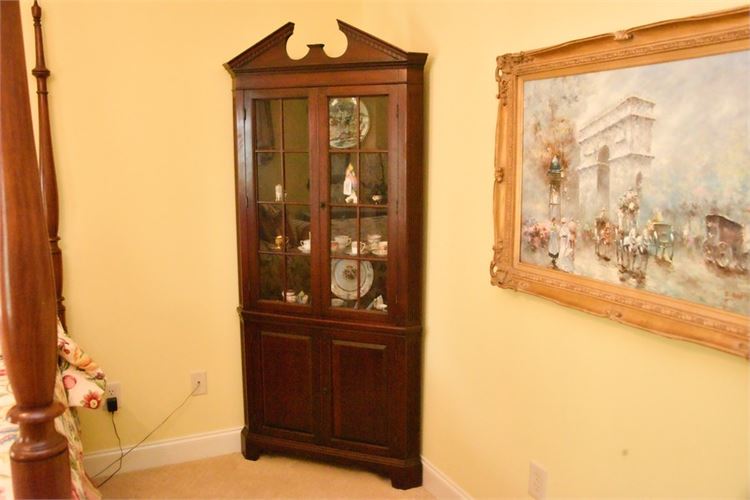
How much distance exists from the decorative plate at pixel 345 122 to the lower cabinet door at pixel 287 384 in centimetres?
87

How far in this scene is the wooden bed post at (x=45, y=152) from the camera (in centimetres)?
251

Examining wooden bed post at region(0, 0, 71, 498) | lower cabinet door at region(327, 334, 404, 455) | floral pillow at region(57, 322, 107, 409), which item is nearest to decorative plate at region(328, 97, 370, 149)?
lower cabinet door at region(327, 334, 404, 455)

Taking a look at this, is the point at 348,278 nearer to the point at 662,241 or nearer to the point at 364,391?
the point at 364,391

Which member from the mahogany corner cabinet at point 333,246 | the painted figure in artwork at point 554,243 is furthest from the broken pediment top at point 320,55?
the painted figure in artwork at point 554,243

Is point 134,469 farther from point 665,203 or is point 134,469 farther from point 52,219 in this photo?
point 665,203

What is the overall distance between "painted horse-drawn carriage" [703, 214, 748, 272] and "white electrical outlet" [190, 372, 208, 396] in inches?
90.9

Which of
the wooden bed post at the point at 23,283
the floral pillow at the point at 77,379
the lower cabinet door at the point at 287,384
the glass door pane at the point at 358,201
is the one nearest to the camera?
the wooden bed post at the point at 23,283

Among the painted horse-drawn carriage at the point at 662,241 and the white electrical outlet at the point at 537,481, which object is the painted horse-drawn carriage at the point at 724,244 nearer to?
the painted horse-drawn carriage at the point at 662,241

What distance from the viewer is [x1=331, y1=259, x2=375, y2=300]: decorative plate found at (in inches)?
106

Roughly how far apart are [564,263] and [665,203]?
0.41 m

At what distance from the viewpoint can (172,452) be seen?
2980mm

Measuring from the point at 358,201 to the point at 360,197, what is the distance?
2 cm

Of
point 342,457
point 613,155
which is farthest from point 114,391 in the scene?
point 613,155

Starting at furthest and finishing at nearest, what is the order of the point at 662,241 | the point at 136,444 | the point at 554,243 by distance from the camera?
the point at 136,444, the point at 554,243, the point at 662,241
